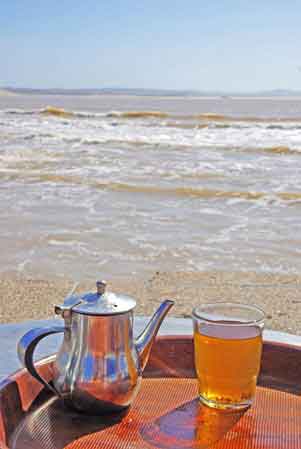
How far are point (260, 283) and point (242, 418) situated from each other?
12.0 ft

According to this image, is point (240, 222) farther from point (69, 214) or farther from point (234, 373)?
point (234, 373)

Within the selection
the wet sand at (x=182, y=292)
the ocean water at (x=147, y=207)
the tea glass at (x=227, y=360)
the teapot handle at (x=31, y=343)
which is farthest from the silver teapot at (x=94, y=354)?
the ocean water at (x=147, y=207)

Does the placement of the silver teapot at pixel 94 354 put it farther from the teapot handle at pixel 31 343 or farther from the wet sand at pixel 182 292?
the wet sand at pixel 182 292

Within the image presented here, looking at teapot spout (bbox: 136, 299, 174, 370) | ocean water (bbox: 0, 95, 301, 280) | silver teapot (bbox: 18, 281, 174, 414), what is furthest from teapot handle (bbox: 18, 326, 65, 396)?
ocean water (bbox: 0, 95, 301, 280)

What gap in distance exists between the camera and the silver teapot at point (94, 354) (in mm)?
1009

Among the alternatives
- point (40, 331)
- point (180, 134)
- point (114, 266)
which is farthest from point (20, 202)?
point (180, 134)

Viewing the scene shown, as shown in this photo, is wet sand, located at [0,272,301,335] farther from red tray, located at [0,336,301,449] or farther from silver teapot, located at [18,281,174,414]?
silver teapot, located at [18,281,174,414]

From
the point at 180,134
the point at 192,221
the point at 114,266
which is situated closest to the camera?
the point at 114,266

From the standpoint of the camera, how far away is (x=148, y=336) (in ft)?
3.70

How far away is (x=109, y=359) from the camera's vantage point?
3.34 ft

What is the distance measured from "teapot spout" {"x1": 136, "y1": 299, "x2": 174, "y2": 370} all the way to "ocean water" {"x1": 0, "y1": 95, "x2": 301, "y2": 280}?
12.1ft

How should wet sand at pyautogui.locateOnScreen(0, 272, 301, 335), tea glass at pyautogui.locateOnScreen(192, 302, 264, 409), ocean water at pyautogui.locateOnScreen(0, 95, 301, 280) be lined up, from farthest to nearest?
1. ocean water at pyautogui.locateOnScreen(0, 95, 301, 280)
2. wet sand at pyautogui.locateOnScreen(0, 272, 301, 335)
3. tea glass at pyautogui.locateOnScreen(192, 302, 264, 409)

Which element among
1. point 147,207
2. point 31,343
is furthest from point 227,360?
point 147,207

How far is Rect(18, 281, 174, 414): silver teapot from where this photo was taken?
1.01m
